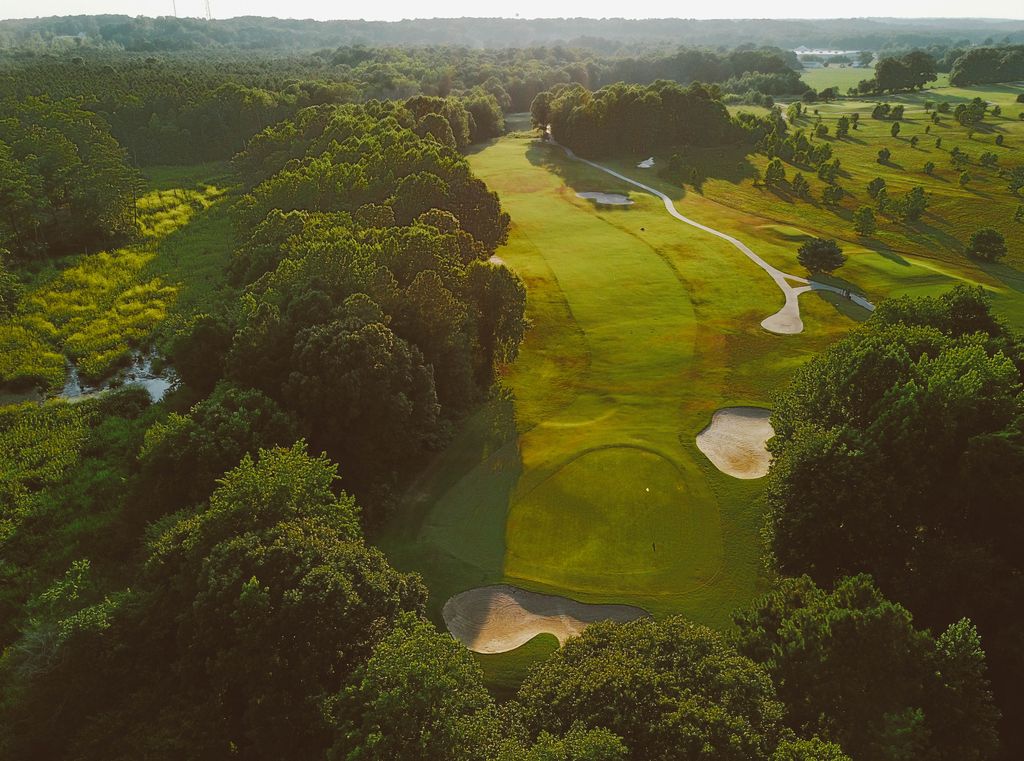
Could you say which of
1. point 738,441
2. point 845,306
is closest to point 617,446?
point 738,441

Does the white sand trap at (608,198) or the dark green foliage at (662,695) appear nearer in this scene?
the dark green foliage at (662,695)

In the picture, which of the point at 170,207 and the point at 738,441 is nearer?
the point at 738,441

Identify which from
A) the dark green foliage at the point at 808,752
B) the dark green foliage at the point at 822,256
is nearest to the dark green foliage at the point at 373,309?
the dark green foliage at the point at 808,752

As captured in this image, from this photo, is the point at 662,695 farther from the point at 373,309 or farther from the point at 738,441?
the point at 373,309

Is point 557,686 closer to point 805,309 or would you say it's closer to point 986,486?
point 986,486

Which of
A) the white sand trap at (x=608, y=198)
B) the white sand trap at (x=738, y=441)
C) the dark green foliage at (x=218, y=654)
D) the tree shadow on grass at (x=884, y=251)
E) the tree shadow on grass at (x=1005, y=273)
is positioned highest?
the dark green foliage at (x=218, y=654)

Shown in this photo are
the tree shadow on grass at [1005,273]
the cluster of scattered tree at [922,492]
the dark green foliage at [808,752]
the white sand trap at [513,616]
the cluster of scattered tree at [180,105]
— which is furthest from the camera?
the cluster of scattered tree at [180,105]

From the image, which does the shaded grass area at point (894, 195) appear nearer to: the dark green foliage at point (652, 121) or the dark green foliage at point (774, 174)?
the dark green foliage at point (774, 174)

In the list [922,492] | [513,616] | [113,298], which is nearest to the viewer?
[922,492]
